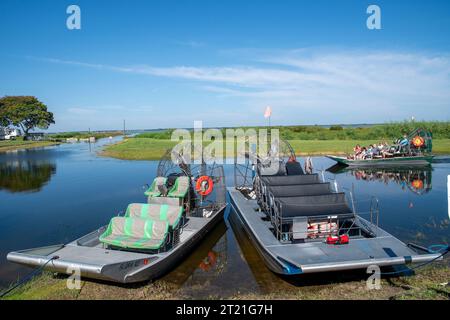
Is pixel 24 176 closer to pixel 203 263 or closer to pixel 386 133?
pixel 203 263

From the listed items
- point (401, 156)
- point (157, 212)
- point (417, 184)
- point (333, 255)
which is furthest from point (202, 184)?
point (401, 156)

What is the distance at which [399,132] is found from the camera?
153 ft

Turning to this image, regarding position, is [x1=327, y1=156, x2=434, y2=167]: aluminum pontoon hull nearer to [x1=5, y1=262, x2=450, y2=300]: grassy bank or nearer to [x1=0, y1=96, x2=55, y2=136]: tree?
[x1=5, y1=262, x2=450, y2=300]: grassy bank

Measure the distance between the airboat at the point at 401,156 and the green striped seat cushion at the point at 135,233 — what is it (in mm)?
21271

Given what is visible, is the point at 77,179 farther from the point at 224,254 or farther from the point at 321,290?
the point at 321,290

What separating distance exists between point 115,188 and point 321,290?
1541 centimetres

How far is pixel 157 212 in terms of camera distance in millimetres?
9750

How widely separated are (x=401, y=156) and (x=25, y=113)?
7123cm

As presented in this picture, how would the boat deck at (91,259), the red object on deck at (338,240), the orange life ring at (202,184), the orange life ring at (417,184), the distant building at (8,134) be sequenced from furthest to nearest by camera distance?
the distant building at (8,134), the orange life ring at (417,184), the orange life ring at (202,184), the red object on deck at (338,240), the boat deck at (91,259)

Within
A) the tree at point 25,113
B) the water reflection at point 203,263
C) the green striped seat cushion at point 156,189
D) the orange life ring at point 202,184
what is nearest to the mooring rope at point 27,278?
the water reflection at point 203,263

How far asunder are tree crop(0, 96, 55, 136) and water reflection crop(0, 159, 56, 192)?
1643 inches

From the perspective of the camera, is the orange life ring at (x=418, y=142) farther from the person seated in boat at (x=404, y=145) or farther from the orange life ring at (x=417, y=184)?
the orange life ring at (x=417, y=184)

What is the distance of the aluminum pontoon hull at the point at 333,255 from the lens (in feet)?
23.4
